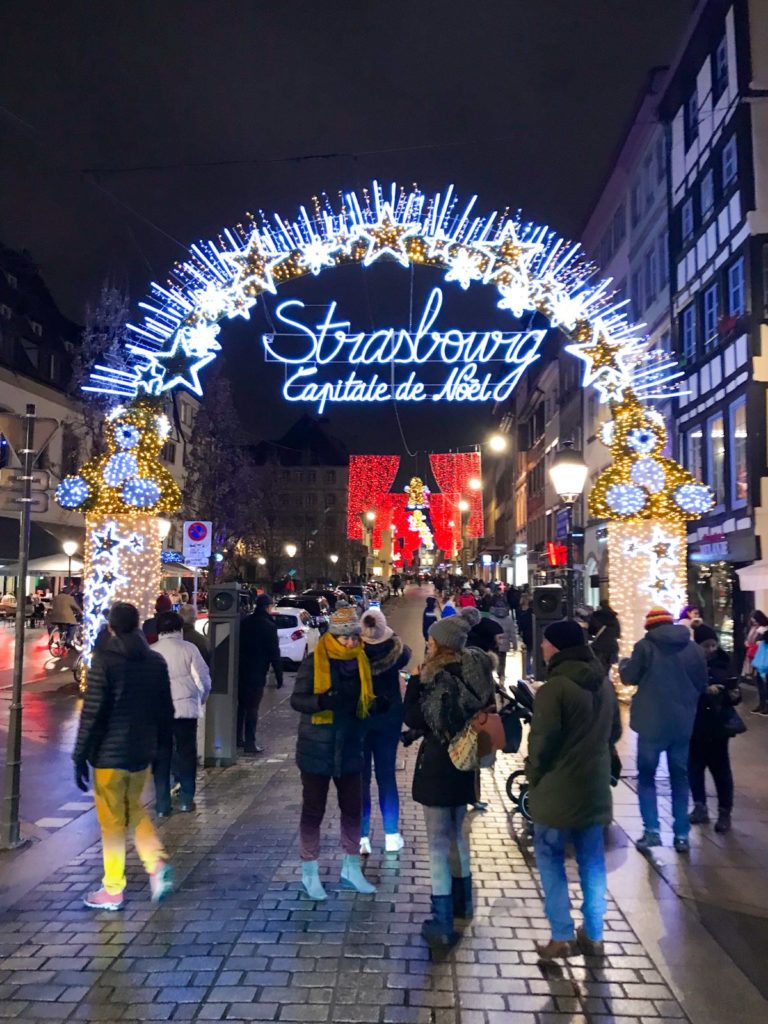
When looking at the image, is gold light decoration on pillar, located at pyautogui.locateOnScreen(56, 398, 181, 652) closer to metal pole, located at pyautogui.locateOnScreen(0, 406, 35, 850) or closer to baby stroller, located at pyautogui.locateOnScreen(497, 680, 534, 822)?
metal pole, located at pyautogui.locateOnScreen(0, 406, 35, 850)

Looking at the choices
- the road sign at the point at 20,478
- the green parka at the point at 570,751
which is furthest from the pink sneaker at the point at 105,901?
the road sign at the point at 20,478

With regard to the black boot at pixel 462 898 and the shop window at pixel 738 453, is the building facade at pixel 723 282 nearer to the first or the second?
the shop window at pixel 738 453

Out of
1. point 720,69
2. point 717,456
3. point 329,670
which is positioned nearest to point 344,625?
point 329,670

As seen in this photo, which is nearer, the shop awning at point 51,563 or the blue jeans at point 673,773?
the blue jeans at point 673,773

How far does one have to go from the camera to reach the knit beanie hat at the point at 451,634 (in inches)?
205

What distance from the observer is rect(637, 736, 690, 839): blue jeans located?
6836mm

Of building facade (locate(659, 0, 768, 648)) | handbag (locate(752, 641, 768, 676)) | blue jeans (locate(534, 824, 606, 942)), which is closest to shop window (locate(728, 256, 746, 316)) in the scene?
building facade (locate(659, 0, 768, 648))

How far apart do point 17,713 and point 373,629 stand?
10.6 feet

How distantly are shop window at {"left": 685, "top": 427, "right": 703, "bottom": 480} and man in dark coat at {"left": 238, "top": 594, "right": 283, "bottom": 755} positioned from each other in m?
14.9

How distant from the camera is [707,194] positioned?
21.6 metres

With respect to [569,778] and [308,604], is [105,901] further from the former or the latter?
[308,604]

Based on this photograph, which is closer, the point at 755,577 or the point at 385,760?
the point at 385,760

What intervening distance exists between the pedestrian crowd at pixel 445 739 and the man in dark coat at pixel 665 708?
0.01 meters

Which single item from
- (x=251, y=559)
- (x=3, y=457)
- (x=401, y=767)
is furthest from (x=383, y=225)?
(x=251, y=559)
